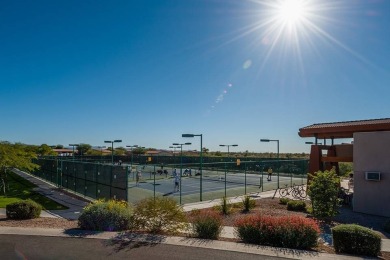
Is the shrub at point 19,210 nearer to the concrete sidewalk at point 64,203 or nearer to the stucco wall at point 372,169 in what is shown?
the concrete sidewalk at point 64,203

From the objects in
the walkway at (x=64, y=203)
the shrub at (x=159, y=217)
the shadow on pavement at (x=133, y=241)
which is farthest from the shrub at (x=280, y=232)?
the walkway at (x=64, y=203)

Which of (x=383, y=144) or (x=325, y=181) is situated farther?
(x=383, y=144)

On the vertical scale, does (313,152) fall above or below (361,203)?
above

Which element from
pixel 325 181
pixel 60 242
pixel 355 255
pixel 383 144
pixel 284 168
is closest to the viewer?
pixel 355 255

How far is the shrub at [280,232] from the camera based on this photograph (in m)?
9.95

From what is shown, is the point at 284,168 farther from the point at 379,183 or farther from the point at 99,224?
the point at 99,224

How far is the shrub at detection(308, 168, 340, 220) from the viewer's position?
50.1 feet

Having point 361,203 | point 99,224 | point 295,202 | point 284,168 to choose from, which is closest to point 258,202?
point 295,202

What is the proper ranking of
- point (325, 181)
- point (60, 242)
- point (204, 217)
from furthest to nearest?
point (325, 181) < point (204, 217) < point (60, 242)

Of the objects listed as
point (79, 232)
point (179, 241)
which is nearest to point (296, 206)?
point (179, 241)

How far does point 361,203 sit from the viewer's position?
19.1m

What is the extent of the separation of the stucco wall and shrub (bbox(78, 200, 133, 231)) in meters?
14.8

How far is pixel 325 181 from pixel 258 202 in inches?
268

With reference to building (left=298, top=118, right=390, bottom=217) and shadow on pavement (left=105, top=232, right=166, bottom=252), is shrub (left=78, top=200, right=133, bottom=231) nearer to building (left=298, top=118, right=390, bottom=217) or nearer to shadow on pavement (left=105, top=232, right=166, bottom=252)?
shadow on pavement (left=105, top=232, right=166, bottom=252)
